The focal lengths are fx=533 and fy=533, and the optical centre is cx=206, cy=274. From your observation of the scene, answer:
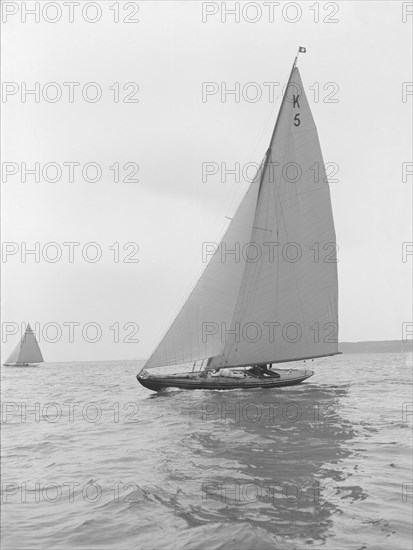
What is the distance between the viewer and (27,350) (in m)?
116

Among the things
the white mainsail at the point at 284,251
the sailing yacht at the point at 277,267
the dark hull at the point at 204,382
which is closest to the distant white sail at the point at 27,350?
the dark hull at the point at 204,382

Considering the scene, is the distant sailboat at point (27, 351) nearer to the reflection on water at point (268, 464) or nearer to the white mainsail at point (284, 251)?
the white mainsail at point (284, 251)

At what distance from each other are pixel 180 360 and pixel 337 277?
35.4ft

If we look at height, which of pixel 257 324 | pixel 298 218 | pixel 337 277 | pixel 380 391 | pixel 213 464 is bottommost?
pixel 380 391

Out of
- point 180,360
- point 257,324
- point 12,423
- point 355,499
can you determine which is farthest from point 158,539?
point 257,324

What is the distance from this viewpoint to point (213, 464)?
1276 centimetres

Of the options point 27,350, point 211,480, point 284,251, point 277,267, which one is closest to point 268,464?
point 211,480

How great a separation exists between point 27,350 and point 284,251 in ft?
320

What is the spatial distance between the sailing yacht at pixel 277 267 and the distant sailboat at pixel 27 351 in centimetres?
9191

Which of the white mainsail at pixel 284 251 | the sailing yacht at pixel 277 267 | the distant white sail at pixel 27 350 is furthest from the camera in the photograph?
the distant white sail at pixel 27 350

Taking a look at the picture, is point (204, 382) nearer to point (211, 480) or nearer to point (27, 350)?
point (211, 480)

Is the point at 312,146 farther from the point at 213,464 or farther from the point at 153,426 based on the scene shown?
the point at 213,464

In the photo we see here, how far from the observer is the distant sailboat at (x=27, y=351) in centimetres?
11512

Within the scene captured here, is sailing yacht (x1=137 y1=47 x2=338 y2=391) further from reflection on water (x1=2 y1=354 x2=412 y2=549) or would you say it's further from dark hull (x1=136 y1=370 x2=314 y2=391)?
reflection on water (x1=2 y1=354 x2=412 y2=549)
